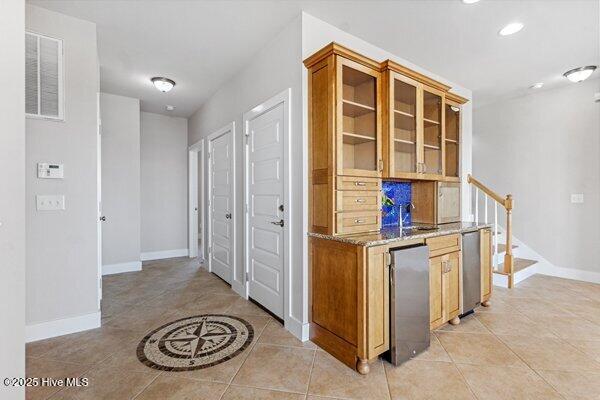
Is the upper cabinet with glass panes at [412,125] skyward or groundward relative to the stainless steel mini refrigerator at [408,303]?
skyward

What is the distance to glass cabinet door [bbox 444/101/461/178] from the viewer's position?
3.21 meters

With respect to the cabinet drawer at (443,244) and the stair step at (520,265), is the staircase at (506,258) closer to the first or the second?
the stair step at (520,265)

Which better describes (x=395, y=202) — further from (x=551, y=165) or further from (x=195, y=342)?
(x=551, y=165)

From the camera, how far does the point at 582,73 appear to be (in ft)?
11.5

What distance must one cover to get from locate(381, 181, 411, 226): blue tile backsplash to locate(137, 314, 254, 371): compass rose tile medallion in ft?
6.08

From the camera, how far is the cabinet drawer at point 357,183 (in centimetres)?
220

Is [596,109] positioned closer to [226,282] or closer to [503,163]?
[503,163]

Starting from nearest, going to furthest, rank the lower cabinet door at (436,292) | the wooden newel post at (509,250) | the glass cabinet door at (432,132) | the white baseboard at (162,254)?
the lower cabinet door at (436,292) → the glass cabinet door at (432,132) → the wooden newel post at (509,250) → the white baseboard at (162,254)

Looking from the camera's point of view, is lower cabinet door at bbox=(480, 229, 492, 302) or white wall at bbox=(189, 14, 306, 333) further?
lower cabinet door at bbox=(480, 229, 492, 302)

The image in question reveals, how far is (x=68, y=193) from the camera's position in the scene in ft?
8.35

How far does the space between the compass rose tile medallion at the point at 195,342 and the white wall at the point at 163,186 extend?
3202mm

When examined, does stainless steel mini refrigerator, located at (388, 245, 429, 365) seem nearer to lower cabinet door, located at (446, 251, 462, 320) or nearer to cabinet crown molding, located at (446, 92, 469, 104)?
lower cabinet door, located at (446, 251, 462, 320)

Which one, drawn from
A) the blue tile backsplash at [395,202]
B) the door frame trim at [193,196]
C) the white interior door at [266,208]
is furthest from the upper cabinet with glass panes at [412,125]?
the door frame trim at [193,196]

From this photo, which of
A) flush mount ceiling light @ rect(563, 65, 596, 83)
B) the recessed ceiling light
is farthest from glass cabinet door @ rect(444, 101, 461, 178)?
flush mount ceiling light @ rect(563, 65, 596, 83)
